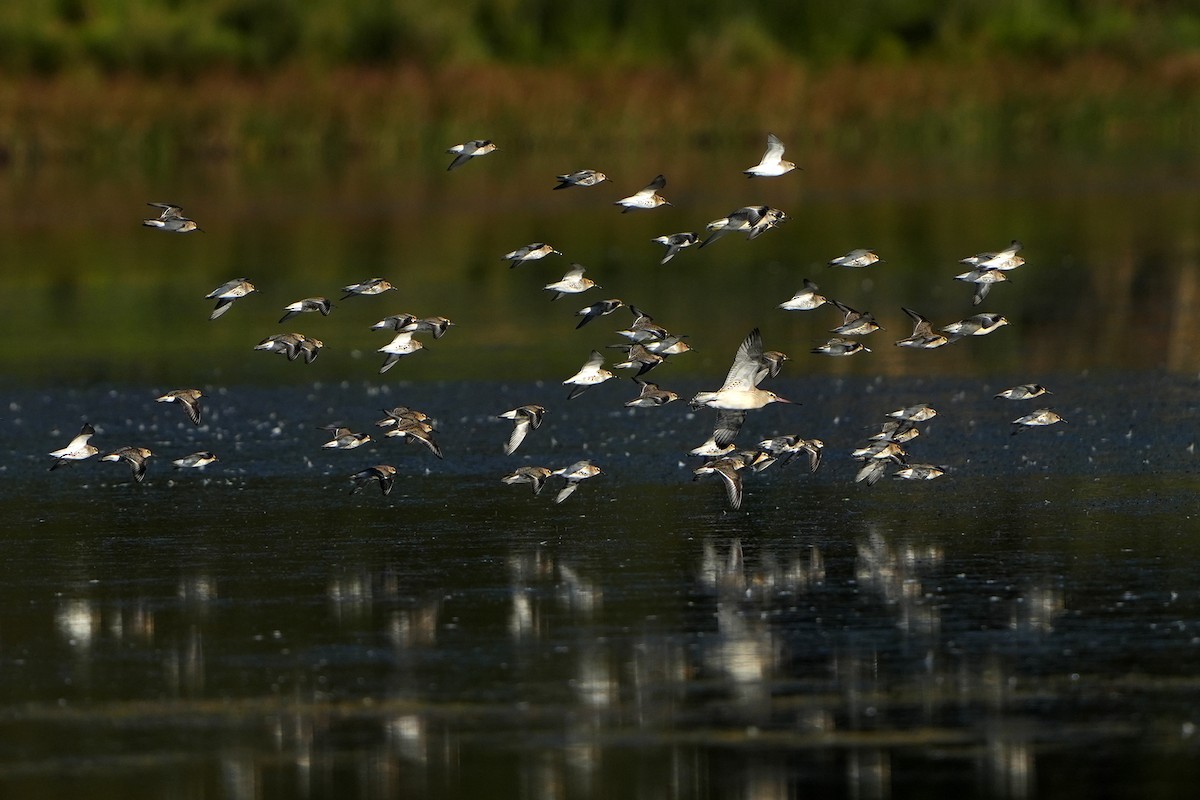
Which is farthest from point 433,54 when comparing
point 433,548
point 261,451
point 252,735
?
point 252,735

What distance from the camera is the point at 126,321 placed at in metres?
30.1

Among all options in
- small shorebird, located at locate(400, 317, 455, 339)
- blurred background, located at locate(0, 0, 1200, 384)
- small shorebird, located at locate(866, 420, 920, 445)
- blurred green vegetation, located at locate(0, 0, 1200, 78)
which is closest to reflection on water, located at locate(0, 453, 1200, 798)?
small shorebird, located at locate(866, 420, 920, 445)

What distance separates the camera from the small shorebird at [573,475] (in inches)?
672

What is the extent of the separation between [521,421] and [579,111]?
3980 centimetres

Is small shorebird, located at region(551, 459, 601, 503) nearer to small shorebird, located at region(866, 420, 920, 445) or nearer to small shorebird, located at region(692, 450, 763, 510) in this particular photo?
small shorebird, located at region(692, 450, 763, 510)

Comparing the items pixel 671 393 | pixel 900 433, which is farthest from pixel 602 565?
pixel 900 433

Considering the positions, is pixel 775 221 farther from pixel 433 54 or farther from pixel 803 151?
pixel 433 54

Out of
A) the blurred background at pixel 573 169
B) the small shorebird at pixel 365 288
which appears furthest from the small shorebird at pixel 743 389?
the blurred background at pixel 573 169

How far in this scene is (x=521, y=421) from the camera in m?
18.4

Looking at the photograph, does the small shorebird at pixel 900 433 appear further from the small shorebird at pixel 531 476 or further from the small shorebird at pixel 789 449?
the small shorebird at pixel 531 476

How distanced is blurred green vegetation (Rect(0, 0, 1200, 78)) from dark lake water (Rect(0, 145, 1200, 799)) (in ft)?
110

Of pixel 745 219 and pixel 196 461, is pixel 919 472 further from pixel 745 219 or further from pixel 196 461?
pixel 196 461

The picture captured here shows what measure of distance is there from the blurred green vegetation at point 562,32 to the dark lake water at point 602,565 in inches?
1321

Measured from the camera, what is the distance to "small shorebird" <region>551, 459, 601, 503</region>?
56.0ft
